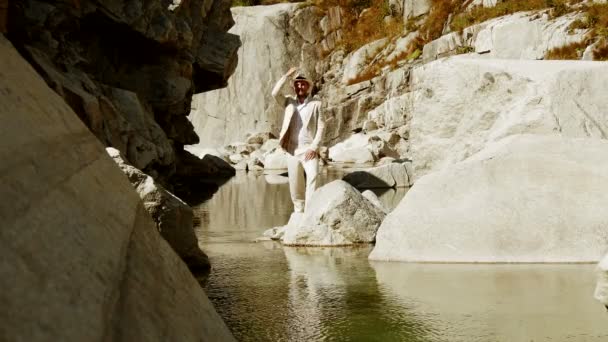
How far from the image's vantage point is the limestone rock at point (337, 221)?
663 centimetres

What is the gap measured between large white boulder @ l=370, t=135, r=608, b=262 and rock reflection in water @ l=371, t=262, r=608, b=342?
0.19 metres

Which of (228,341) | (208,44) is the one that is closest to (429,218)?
(228,341)

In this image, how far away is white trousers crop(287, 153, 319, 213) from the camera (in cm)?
717

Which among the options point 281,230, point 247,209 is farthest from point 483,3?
point 281,230

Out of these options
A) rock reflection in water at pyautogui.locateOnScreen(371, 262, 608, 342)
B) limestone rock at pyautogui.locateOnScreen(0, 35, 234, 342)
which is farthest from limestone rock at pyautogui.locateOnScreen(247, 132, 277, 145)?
limestone rock at pyautogui.locateOnScreen(0, 35, 234, 342)

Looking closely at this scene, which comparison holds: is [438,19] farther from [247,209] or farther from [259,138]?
[247,209]

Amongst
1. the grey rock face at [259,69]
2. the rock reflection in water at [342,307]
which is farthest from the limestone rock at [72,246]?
the grey rock face at [259,69]

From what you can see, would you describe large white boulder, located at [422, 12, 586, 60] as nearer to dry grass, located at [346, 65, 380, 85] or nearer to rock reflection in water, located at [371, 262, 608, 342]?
dry grass, located at [346, 65, 380, 85]

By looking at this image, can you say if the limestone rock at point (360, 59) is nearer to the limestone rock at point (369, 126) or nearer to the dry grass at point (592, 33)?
the limestone rock at point (369, 126)

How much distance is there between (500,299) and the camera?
13.7 feet

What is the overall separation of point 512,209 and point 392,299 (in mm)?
1558

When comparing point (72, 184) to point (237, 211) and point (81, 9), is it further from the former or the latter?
point (81, 9)

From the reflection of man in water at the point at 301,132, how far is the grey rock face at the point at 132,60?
124 inches

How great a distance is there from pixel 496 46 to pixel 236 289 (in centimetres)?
2075
